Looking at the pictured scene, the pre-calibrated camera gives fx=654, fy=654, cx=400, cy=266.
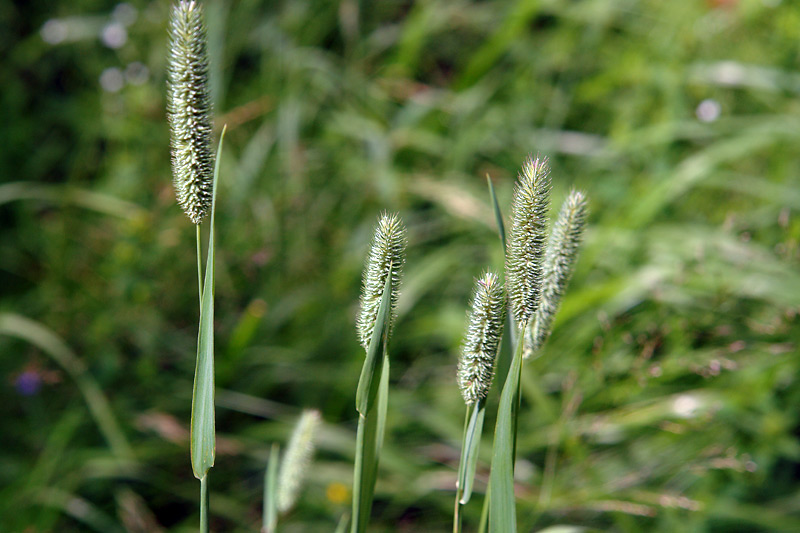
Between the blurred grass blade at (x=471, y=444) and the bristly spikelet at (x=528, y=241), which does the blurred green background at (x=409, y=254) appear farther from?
the bristly spikelet at (x=528, y=241)

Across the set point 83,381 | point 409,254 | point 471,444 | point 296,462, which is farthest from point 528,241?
point 409,254

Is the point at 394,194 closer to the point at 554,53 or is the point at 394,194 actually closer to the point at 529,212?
the point at 554,53

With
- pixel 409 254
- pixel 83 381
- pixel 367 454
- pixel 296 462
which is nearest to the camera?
pixel 367 454

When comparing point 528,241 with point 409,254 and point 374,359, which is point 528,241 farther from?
point 409,254

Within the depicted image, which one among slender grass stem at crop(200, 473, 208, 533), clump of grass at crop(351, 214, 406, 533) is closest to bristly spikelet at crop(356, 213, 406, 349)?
clump of grass at crop(351, 214, 406, 533)

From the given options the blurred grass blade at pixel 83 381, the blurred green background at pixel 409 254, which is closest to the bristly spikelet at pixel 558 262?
the blurred green background at pixel 409 254

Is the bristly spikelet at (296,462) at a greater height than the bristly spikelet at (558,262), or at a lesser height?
lesser

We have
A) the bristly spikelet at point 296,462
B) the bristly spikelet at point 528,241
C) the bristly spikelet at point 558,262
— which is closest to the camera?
the bristly spikelet at point 528,241
